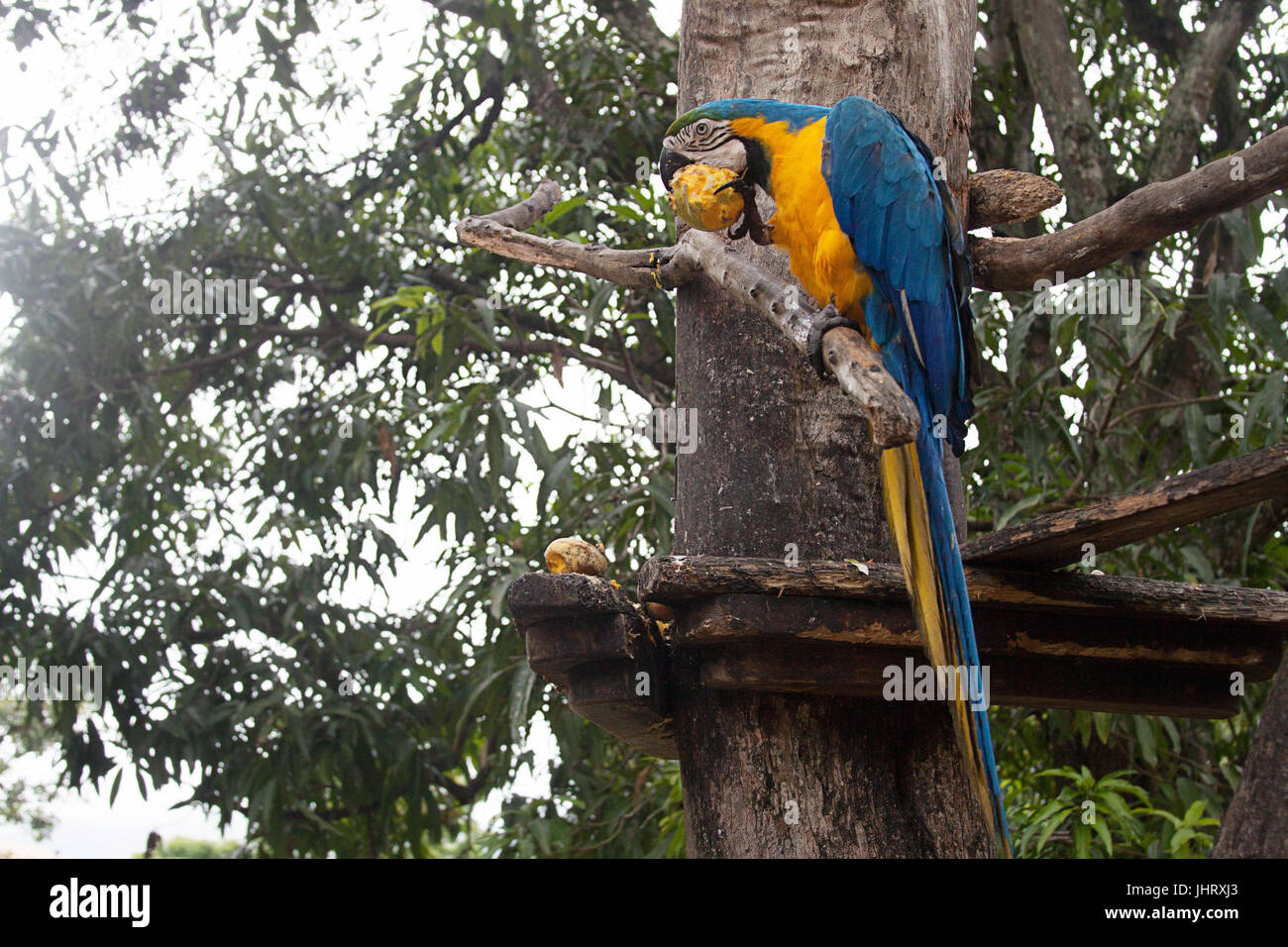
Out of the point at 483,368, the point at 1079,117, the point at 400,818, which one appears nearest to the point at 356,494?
the point at 483,368

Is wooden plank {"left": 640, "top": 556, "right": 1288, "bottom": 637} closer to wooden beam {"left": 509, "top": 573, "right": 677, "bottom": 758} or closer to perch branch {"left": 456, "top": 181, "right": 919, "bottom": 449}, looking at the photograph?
wooden beam {"left": 509, "top": 573, "right": 677, "bottom": 758}

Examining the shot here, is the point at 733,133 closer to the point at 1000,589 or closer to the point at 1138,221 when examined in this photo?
the point at 1138,221

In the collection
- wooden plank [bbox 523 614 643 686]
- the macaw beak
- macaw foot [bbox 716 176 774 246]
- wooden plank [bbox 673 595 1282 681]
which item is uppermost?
the macaw beak

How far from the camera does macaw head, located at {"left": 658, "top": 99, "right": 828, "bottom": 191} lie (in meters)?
1.75

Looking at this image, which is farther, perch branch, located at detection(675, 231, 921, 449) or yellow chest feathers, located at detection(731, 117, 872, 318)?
yellow chest feathers, located at detection(731, 117, 872, 318)

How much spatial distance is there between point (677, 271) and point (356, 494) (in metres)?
2.63

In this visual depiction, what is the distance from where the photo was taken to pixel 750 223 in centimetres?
183

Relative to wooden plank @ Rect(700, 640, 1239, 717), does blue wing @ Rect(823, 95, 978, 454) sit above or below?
above

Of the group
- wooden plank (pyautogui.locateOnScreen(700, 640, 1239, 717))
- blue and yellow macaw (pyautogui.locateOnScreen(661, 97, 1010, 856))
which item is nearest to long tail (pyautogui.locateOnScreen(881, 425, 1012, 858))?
blue and yellow macaw (pyautogui.locateOnScreen(661, 97, 1010, 856))

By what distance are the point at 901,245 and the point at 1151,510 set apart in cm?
51

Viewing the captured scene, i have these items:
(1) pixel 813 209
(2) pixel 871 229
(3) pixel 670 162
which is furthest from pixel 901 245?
(3) pixel 670 162

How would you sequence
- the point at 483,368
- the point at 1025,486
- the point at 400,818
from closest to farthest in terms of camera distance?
the point at 1025,486, the point at 483,368, the point at 400,818

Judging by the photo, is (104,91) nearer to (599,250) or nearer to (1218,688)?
(599,250)
